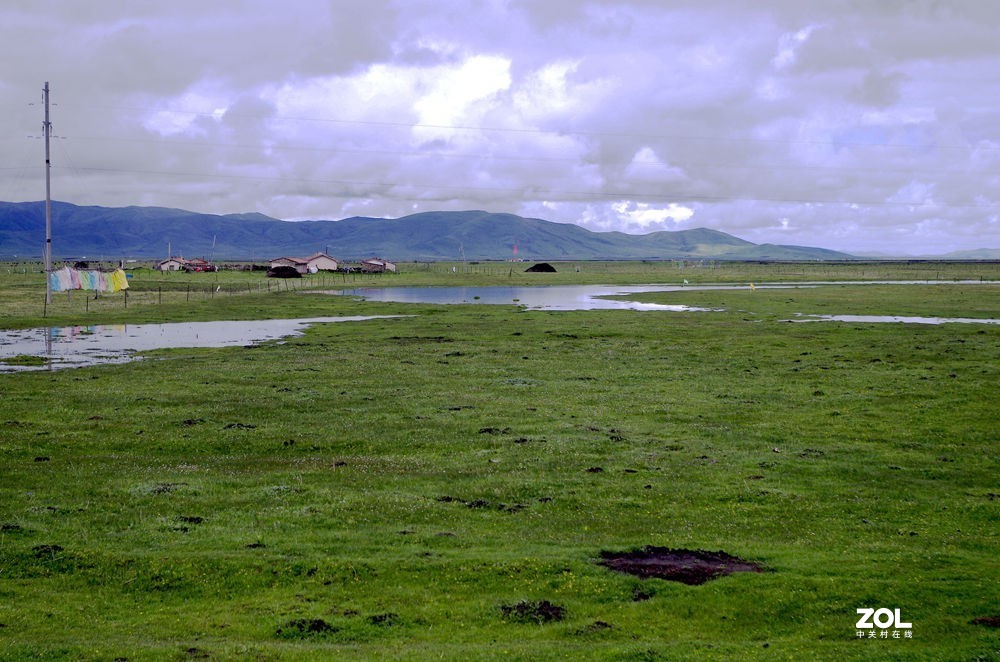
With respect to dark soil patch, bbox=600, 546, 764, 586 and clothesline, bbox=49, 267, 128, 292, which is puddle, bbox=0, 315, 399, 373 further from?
dark soil patch, bbox=600, 546, 764, 586

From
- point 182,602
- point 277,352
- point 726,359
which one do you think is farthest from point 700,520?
point 277,352

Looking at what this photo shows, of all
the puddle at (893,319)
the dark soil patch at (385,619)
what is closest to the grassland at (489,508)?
the dark soil patch at (385,619)

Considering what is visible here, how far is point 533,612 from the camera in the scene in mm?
14602

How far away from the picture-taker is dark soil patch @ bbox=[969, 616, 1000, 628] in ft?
43.9

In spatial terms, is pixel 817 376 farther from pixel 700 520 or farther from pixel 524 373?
pixel 700 520

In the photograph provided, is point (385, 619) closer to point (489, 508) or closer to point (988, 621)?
point (489, 508)

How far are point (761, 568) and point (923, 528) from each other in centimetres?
558

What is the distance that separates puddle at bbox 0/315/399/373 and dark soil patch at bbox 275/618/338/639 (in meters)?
38.2

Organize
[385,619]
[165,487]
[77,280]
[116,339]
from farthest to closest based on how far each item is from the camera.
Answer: [77,280], [116,339], [165,487], [385,619]

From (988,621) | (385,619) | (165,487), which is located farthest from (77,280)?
(988,621)

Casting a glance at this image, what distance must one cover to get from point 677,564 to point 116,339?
57.0m

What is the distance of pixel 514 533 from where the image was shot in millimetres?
19188

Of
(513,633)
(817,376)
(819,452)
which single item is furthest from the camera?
(817,376)

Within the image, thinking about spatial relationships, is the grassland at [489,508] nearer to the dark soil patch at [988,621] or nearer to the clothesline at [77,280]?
the dark soil patch at [988,621]
